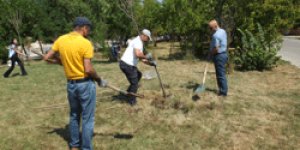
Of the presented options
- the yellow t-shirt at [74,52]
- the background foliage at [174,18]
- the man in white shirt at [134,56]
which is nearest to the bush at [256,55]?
the background foliage at [174,18]

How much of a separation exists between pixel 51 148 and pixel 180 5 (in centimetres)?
1372

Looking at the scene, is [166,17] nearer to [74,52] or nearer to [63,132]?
[63,132]

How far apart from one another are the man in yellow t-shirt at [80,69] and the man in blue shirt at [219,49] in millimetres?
3505

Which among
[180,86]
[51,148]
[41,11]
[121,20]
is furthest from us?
[41,11]

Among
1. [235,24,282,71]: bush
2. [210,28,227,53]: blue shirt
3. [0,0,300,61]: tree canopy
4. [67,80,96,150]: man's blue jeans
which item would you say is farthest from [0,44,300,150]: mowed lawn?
[0,0,300,61]: tree canopy

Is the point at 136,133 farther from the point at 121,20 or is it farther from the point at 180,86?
the point at 121,20

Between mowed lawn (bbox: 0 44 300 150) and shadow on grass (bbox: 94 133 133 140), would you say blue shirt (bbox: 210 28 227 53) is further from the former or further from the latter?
shadow on grass (bbox: 94 133 133 140)

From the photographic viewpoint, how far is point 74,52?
4410mm

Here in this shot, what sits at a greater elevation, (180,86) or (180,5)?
(180,5)

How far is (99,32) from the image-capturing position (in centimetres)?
1966

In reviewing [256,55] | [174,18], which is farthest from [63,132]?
[174,18]

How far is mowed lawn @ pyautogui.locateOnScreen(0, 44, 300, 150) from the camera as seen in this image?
17.9ft

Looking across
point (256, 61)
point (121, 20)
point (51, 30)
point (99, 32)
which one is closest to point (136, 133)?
point (256, 61)

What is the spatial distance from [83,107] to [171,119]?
2.22m
